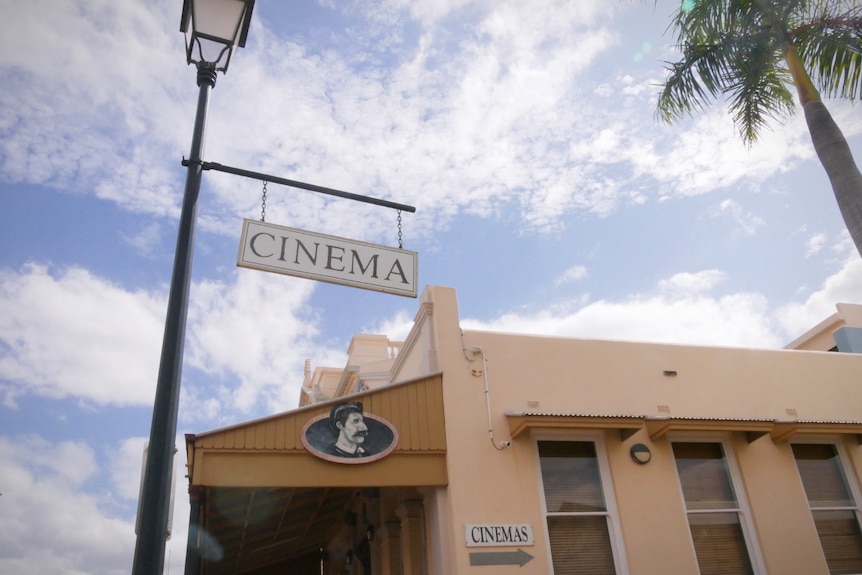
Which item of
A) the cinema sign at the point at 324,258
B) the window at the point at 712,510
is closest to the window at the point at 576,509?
the window at the point at 712,510

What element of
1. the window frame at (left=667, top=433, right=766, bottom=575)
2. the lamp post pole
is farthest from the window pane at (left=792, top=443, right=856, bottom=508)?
the lamp post pole

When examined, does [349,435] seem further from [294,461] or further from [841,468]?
[841,468]

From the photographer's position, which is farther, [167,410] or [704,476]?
[704,476]

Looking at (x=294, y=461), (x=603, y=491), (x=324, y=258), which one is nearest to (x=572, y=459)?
(x=603, y=491)

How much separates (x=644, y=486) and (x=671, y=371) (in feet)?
5.90

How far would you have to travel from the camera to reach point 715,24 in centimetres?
1038

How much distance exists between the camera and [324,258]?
580 cm

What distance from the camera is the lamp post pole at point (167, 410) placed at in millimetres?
3973

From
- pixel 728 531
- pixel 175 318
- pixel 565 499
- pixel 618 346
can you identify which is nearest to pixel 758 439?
pixel 728 531

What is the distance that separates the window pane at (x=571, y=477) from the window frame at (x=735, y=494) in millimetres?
1130

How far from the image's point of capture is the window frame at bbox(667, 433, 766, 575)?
9.20 meters

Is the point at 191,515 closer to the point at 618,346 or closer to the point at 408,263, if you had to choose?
the point at 408,263

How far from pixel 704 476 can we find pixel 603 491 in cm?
158

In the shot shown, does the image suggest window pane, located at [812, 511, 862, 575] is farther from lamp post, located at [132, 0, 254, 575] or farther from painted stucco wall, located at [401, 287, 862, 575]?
lamp post, located at [132, 0, 254, 575]
